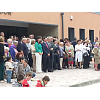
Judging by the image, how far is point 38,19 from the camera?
18453 mm

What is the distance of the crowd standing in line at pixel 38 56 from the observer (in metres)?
10.7

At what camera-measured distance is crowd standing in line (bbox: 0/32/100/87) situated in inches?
420

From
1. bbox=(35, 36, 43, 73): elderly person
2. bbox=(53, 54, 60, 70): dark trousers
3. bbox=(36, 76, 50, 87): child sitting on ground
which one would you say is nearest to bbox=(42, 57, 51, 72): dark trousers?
bbox=(35, 36, 43, 73): elderly person

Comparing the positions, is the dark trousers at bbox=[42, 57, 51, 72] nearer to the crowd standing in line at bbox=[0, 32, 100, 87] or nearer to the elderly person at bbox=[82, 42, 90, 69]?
the crowd standing in line at bbox=[0, 32, 100, 87]

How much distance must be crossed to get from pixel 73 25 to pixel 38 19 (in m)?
4.71

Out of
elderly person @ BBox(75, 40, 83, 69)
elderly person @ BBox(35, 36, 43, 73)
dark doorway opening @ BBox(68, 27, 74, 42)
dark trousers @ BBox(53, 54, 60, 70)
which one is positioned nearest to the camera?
elderly person @ BBox(35, 36, 43, 73)

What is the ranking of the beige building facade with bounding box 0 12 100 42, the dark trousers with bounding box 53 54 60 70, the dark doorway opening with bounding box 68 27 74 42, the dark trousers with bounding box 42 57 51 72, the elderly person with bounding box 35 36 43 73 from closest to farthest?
the elderly person with bounding box 35 36 43 73
the dark trousers with bounding box 42 57 51 72
the dark trousers with bounding box 53 54 60 70
the beige building facade with bounding box 0 12 100 42
the dark doorway opening with bounding box 68 27 74 42

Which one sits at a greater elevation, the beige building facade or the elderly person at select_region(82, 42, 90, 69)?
the beige building facade

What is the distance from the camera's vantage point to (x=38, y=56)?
44.8ft

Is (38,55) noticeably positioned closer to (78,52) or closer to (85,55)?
(78,52)

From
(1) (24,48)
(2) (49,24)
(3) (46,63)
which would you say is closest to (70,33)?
(2) (49,24)

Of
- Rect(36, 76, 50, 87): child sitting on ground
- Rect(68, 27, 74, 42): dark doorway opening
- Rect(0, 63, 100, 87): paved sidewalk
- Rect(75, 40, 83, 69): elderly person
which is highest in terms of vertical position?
Rect(68, 27, 74, 42): dark doorway opening
